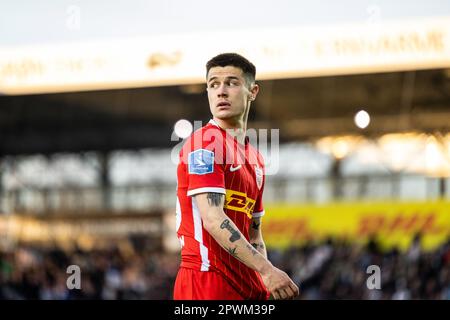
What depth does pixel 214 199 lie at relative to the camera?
4.21 m

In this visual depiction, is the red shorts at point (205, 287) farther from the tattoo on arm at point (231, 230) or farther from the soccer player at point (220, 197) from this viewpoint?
the tattoo on arm at point (231, 230)

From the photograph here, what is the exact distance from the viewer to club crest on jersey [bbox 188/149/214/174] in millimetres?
4238

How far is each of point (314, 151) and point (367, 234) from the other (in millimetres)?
4227

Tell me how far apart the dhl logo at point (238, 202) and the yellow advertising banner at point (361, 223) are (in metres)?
14.9

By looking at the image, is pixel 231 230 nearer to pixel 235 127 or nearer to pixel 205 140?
pixel 205 140

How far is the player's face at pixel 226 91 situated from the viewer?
4.48m

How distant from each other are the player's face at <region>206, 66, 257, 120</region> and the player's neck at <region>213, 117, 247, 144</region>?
38mm

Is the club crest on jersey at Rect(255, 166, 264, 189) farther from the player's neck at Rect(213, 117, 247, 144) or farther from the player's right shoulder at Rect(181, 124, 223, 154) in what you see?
the player's right shoulder at Rect(181, 124, 223, 154)

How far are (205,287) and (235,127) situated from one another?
947 mm

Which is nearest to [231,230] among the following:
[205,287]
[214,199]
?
[214,199]

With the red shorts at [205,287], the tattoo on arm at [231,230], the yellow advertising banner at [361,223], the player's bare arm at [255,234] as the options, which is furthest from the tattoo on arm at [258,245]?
the yellow advertising banner at [361,223]

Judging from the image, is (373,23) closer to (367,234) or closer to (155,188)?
(367,234)
